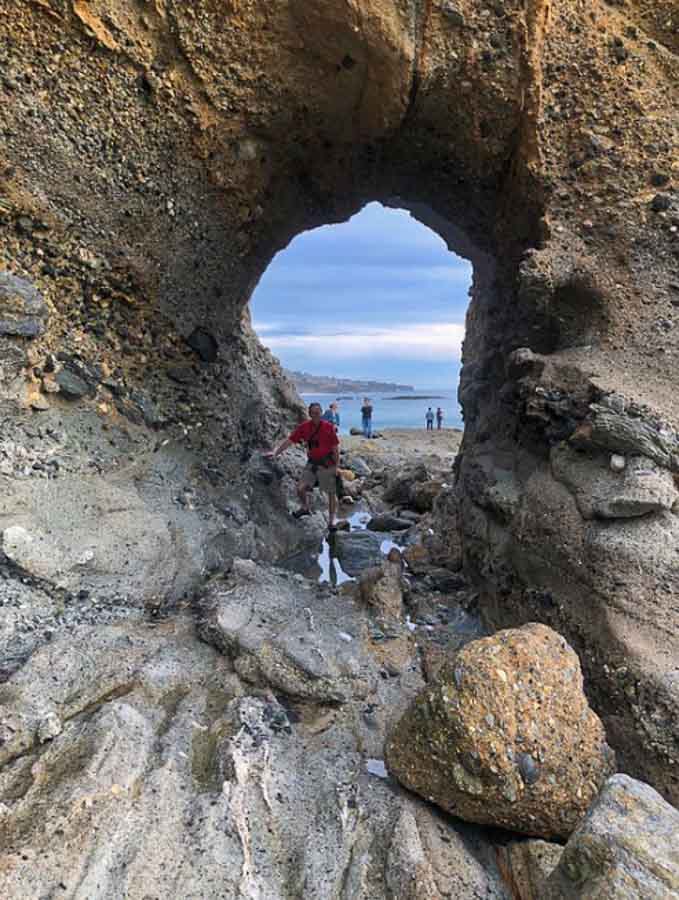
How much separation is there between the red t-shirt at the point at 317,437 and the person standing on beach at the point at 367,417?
41.8 ft

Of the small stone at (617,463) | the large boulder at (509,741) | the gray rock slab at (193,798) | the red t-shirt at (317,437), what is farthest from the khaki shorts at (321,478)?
the large boulder at (509,741)

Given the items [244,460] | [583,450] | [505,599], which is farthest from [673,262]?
[244,460]

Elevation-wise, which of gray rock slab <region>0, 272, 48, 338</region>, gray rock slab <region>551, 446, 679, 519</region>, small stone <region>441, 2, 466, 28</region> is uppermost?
small stone <region>441, 2, 466, 28</region>

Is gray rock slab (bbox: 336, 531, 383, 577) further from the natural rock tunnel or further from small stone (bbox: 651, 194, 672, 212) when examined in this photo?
small stone (bbox: 651, 194, 672, 212)

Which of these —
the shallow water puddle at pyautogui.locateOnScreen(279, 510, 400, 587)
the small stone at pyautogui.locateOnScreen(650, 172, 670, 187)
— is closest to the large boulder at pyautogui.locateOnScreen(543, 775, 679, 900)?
the shallow water puddle at pyautogui.locateOnScreen(279, 510, 400, 587)

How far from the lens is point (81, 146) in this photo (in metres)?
3.64

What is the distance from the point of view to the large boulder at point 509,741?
2.00 m

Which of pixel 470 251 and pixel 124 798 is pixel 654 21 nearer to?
pixel 470 251

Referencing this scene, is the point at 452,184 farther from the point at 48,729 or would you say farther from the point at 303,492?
the point at 48,729

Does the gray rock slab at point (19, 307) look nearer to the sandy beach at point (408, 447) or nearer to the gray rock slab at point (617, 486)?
the gray rock slab at point (617, 486)

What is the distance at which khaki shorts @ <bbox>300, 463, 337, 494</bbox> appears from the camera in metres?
6.06

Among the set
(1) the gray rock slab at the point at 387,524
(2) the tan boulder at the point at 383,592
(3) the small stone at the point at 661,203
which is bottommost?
(1) the gray rock slab at the point at 387,524

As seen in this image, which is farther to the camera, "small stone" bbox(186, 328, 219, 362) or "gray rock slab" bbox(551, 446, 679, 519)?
"small stone" bbox(186, 328, 219, 362)

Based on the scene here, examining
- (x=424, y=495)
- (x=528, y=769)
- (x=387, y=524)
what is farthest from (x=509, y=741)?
(x=424, y=495)
